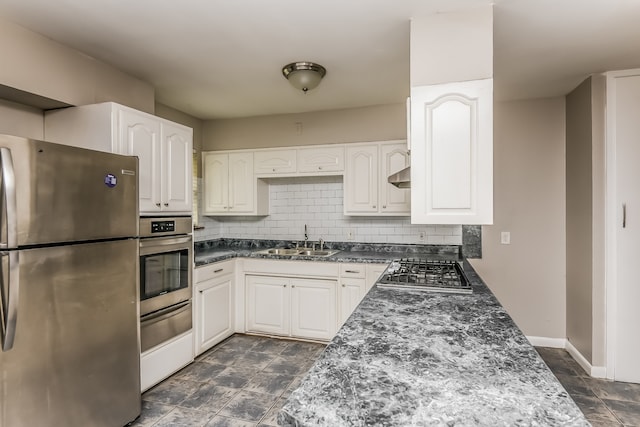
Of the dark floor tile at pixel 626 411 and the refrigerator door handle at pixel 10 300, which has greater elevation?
the refrigerator door handle at pixel 10 300

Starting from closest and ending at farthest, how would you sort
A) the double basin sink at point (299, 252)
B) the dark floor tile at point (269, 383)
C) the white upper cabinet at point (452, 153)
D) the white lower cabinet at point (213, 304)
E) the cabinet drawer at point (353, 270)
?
the white upper cabinet at point (452, 153)
the dark floor tile at point (269, 383)
the white lower cabinet at point (213, 304)
the cabinet drawer at point (353, 270)
the double basin sink at point (299, 252)

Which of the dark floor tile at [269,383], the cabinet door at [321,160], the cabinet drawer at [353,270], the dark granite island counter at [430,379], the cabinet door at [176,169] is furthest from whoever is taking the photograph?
the cabinet door at [321,160]

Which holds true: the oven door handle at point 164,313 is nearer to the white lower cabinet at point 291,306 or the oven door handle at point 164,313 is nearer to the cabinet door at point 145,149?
the cabinet door at point 145,149

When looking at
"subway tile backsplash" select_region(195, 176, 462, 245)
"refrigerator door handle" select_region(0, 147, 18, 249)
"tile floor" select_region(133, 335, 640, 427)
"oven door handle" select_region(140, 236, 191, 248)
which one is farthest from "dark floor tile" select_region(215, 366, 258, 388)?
"refrigerator door handle" select_region(0, 147, 18, 249)

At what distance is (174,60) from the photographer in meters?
2.69

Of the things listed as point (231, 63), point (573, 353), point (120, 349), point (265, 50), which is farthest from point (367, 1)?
point (573, 353)

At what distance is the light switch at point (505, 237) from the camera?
3.63m

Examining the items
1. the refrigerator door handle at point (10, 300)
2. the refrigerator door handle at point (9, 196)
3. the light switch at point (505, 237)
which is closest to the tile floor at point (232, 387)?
the refrigerator door handle at point (10, 300)

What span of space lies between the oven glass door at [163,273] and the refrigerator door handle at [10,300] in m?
0.91

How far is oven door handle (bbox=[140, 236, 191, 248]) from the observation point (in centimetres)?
252

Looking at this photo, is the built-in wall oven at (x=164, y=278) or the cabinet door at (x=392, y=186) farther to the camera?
the cabinet door at (x=392, y=186)

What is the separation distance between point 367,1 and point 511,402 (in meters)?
1.92

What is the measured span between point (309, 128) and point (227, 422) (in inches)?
119

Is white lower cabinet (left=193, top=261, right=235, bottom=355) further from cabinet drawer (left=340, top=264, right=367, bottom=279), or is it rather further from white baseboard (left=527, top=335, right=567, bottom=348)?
white baseboard (left=527, top=335, right=567, bottom=348)
